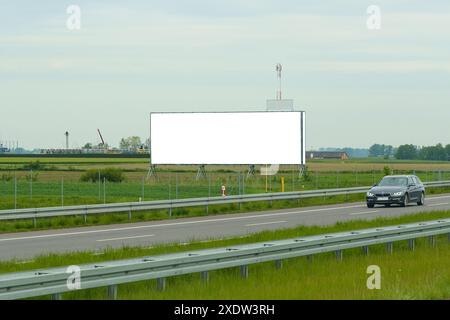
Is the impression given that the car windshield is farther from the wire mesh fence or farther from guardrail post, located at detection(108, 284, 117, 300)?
guardrail post, located at detection(108, 284, 117, 300)

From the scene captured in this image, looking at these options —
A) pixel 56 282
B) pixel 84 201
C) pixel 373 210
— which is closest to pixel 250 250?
pixel 56 282

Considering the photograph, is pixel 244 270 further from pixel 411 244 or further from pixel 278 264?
pixel 411 244

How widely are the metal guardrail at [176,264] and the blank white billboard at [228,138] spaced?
4663 centimetres

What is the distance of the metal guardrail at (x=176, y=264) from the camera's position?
40.3 feet

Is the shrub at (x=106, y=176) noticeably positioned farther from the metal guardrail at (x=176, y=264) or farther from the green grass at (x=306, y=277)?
the metal guardrail at (x=176, y=264)

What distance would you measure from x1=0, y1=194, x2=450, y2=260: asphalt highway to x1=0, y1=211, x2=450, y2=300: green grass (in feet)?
8.57

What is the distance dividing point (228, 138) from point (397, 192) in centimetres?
2874

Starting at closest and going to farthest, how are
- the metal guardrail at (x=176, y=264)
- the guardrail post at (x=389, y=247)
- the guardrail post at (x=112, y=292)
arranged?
the metal guardrail at (x=176, y=264) → the guardrail post at (x=112, y=292) → the guardrail post at (x=389, y=247)

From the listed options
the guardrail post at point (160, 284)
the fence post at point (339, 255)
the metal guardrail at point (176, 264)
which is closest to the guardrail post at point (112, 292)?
the metal guardrail at point (176, 264)

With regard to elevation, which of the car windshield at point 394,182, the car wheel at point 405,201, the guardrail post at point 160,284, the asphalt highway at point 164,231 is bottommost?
the asphalt highway at point 164,231

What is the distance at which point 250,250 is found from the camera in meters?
16.0

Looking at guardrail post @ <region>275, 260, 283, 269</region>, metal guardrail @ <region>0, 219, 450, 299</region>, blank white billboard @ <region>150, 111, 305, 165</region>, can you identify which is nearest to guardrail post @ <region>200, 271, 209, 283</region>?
metal guardrail @ <region>0, 219, 450, 299</region>
